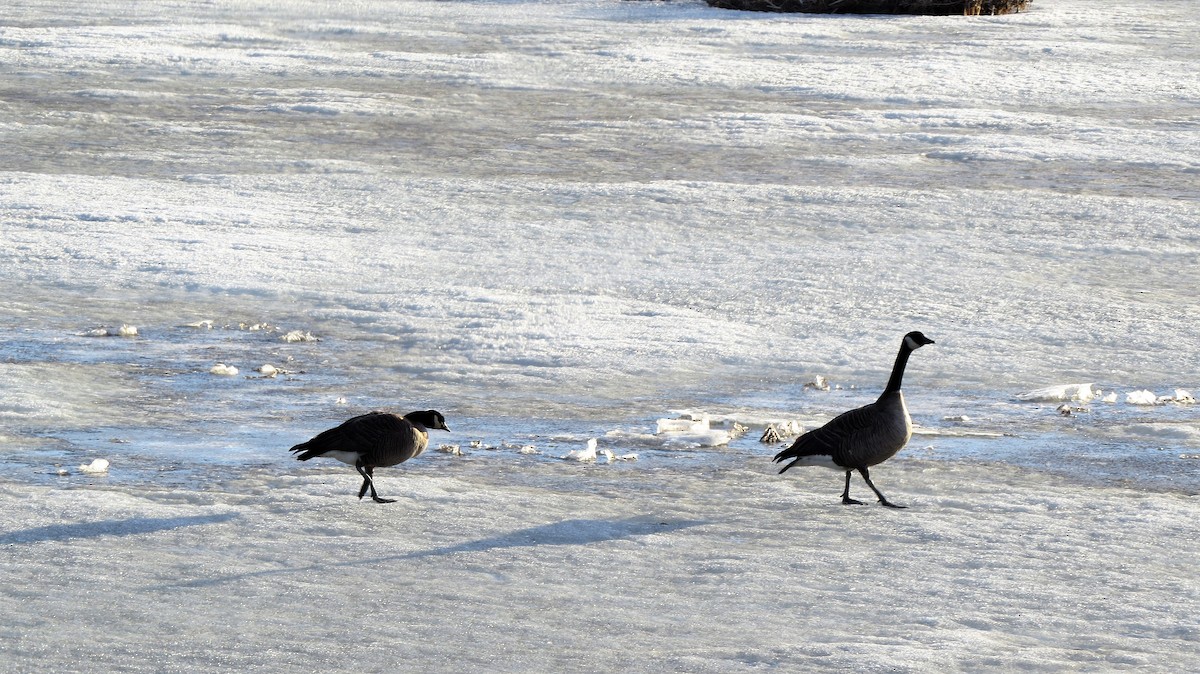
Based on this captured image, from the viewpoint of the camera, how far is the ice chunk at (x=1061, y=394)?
7918mm

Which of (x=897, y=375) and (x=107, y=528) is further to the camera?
(x=897, y=375)

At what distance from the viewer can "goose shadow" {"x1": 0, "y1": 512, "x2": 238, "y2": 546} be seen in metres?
5.71

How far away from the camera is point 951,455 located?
7012 millimetres

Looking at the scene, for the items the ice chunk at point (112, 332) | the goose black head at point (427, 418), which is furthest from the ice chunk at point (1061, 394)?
the ice chunk at point (112, 332)

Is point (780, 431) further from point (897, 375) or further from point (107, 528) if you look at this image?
point (107, 528)

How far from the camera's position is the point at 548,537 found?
19.1ft

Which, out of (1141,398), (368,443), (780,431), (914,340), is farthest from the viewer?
(1141,398)

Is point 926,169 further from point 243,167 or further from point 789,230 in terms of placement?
point 243,167

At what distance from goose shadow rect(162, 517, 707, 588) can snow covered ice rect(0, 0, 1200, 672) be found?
A: 0.02 meters

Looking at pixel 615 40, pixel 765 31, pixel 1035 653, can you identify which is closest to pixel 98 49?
pixel 615 40

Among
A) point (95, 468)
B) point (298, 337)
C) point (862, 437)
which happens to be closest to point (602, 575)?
point (862, 437)

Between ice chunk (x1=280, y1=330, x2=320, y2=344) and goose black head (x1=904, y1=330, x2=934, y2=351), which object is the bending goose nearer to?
goose black head (x1=904, y1=330, x2=934, y2=351)

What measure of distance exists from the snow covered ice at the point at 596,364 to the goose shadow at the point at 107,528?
0.07 ft

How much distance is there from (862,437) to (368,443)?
1965 millimetres
